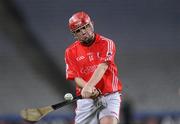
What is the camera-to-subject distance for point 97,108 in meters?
7.06

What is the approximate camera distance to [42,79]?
12.0 m

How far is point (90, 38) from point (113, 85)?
52 centimetres

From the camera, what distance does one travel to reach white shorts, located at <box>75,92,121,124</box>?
692 centimetres

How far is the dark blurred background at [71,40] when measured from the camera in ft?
38.7

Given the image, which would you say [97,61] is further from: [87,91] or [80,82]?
[87,91]

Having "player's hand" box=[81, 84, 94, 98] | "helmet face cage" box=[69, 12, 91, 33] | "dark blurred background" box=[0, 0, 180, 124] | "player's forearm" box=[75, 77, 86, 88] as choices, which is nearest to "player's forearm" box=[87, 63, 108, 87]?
"player's hand" box=[81, 84, 94, 98]

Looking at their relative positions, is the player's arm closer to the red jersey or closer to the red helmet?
the red jersey

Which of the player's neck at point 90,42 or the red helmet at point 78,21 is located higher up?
the red helmet at point 78,21

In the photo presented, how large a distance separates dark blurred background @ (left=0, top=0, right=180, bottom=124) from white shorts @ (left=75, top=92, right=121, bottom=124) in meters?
4.45

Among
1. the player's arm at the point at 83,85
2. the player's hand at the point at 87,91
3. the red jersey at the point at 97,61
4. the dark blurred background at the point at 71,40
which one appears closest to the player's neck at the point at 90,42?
the red jersey at the point at 97,61

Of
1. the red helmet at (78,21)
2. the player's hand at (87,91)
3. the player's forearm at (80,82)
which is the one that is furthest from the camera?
the player's forearm at (80,82)

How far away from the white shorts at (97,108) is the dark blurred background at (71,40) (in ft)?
14.6

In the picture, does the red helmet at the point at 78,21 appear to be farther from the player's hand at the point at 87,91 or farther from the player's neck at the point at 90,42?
the player's hand at the point at 87,91

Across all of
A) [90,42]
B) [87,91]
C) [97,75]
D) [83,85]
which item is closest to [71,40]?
[90,42]
